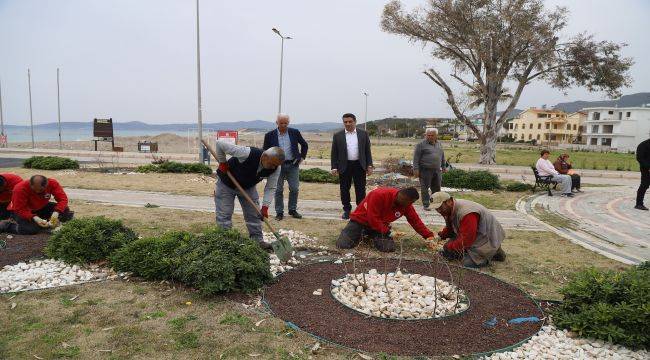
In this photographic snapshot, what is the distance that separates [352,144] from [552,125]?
89773mm

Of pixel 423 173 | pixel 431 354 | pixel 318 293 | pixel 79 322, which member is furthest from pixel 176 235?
pixel 423 173

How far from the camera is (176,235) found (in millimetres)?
4875

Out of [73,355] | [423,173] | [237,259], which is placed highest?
[423,173]

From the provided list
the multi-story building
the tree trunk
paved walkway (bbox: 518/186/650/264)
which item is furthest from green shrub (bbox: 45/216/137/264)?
the multi-story building

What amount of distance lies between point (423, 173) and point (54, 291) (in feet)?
20.5

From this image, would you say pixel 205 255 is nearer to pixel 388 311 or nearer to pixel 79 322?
pixel 79 322

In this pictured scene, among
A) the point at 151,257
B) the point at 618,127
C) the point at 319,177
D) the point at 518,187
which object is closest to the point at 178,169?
the point at 319,177

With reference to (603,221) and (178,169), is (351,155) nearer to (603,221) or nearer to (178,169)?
(603,221)

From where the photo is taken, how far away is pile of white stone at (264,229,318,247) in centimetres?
618

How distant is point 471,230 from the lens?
202 inches

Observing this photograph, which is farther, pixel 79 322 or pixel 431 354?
pixel 79 322

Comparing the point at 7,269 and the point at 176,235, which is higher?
the point at 176,235

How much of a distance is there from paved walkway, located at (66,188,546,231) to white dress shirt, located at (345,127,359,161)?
1280 millimetres

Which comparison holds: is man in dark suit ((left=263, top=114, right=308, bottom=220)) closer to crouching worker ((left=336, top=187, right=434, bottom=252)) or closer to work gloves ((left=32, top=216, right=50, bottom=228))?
crouching worker ((left=336, top=187, right=434, bottom=252))
